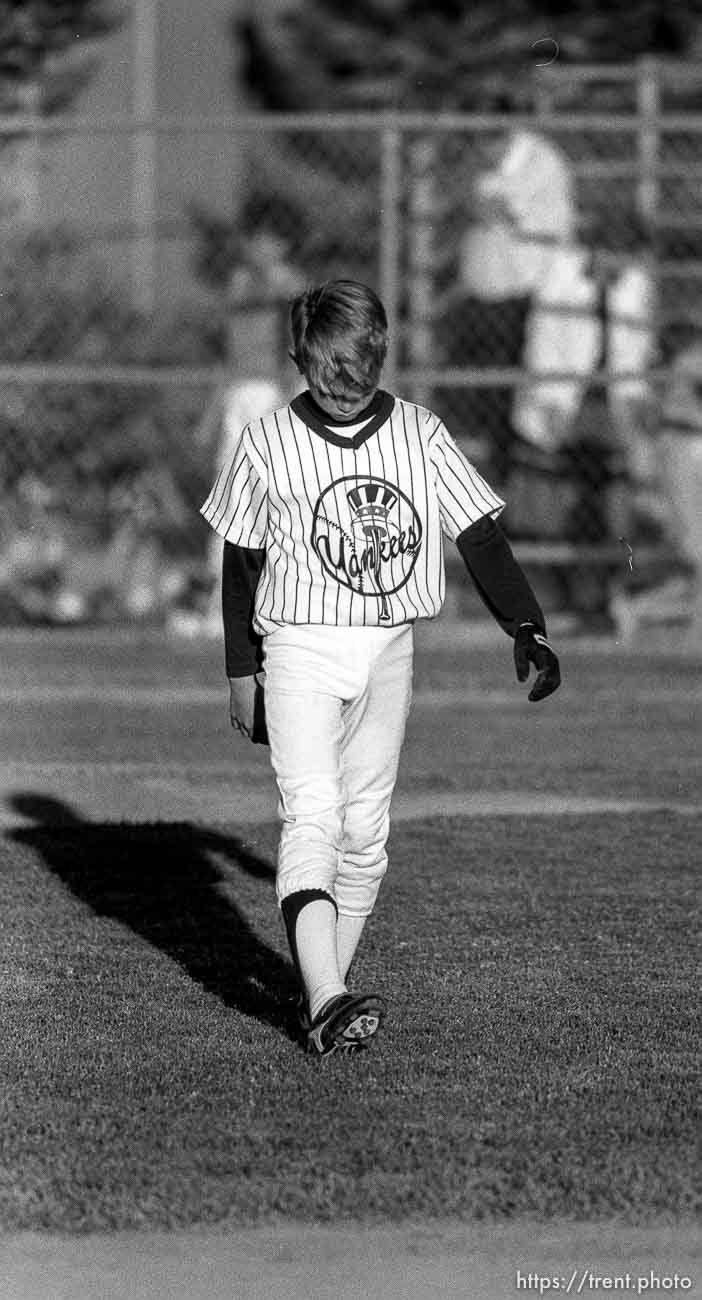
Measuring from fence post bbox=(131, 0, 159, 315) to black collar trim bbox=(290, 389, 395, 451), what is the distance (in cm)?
1008

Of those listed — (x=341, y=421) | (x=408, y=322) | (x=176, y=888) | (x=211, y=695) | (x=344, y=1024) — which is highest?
(x=341, y=421)

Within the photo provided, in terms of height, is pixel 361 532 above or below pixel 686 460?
above

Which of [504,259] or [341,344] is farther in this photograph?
[504,259]

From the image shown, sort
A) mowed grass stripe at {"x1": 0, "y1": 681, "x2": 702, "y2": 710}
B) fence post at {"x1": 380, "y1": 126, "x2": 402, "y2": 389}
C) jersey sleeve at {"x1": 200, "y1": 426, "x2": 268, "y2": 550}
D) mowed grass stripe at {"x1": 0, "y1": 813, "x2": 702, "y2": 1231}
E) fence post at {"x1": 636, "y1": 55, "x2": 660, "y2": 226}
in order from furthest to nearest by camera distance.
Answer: fence post at {"x1": 636, "y1": 55, "x2": 660, "y2": 226} → fence post at {"x1": 380, "y1": 126, "x2": 402, "y2": 389} → mowed grass stripe at {"x1": 0, "y1": 681, "x2": 702, "y2": 710} → jersey sleeve at {"x1": 200, "y1": 426, "x2": 268, "y2": 550} → mowed grass stripe at {"x1": 0, "y1": 813, "x2": 702, "y2": 1231}

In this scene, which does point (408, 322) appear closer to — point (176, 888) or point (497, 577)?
point (176, 888)

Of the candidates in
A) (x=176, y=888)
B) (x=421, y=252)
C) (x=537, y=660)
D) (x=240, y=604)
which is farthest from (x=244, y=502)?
(x=421, y=252)

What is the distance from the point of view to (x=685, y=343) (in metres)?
16.9

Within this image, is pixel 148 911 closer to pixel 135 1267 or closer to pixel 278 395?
pixel 135 1267

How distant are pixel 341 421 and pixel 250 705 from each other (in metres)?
0.64

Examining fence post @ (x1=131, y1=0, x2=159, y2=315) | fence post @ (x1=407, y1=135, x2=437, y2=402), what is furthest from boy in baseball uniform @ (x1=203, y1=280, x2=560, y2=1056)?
fence post @ (x1=407, y1=135, x2=437, y2=402)

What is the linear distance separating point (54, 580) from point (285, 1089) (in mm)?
12906

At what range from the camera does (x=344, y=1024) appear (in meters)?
4.94

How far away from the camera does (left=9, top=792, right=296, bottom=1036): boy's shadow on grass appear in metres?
5.99

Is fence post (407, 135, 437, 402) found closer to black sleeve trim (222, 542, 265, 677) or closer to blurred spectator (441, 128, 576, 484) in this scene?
blurred spectator (441, 128, 576, 484)
